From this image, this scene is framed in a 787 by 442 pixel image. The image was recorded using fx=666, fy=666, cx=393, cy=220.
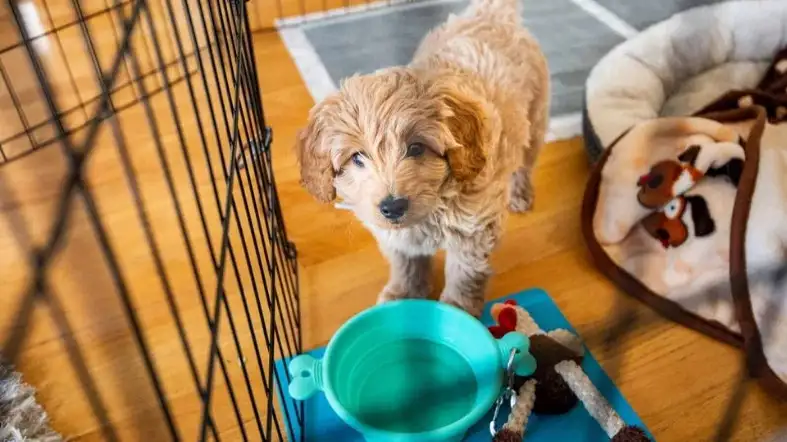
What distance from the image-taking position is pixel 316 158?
1.40m

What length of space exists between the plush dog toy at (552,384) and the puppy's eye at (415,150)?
0.50 metres

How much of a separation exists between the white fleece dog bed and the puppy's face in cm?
92

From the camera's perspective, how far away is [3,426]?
145cm

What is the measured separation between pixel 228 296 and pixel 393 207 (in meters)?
0.72

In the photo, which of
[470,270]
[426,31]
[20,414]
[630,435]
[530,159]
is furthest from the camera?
[426,31]

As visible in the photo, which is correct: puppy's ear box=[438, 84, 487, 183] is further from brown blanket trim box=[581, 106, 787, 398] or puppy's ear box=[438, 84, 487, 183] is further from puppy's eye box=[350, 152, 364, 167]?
brown blanket trim box=[581, 106, 787, 398]

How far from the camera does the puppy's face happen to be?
1.32m

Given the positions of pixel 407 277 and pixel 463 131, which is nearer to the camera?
pixel 463 131

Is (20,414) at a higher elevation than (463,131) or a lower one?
lower

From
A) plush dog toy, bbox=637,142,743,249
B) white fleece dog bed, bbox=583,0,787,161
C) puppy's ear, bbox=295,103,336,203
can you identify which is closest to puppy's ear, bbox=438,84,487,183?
puppy's ear, bbox=295,103,336,203

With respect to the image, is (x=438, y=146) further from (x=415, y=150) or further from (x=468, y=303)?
(x=468, y=303)

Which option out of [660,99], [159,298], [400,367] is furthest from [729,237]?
[159,298]

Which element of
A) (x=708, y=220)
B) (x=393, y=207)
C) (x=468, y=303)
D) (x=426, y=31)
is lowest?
(x=468, y=303)

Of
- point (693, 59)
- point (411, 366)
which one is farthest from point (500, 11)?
point (411, 366)
